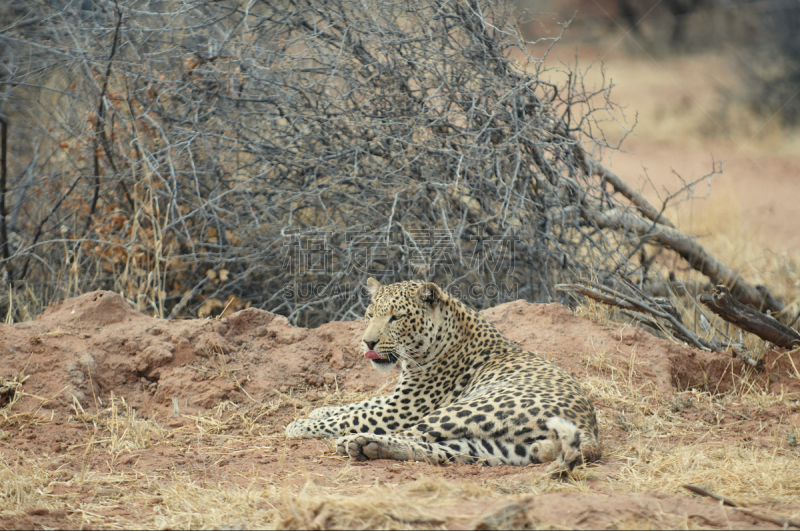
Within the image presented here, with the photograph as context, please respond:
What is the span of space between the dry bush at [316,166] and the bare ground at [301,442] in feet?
4.13

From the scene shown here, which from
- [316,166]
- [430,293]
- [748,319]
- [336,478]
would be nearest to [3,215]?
[316,166]

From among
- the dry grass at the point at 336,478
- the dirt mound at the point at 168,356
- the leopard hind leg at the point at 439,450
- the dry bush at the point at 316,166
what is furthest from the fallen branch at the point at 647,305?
the leopard hind leg at the point at 439,450

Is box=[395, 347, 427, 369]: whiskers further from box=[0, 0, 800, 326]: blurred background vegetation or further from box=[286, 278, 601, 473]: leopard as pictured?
box=[0, 0, 800, 326]: blurred background vegetation

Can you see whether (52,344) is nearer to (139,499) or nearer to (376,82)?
(139,499)

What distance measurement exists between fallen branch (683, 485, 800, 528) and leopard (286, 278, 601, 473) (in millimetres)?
587

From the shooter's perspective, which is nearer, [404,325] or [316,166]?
[404,325]

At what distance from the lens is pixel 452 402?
4.95m

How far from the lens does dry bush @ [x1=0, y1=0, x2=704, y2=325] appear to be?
286 inches

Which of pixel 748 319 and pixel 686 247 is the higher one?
pixel 686 247

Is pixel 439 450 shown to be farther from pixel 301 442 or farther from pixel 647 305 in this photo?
pixel 647 305

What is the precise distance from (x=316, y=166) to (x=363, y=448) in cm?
392

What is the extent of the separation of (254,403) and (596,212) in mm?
4071

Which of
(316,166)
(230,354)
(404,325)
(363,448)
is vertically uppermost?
(316,166)

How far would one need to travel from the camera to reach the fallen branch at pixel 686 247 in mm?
7691
